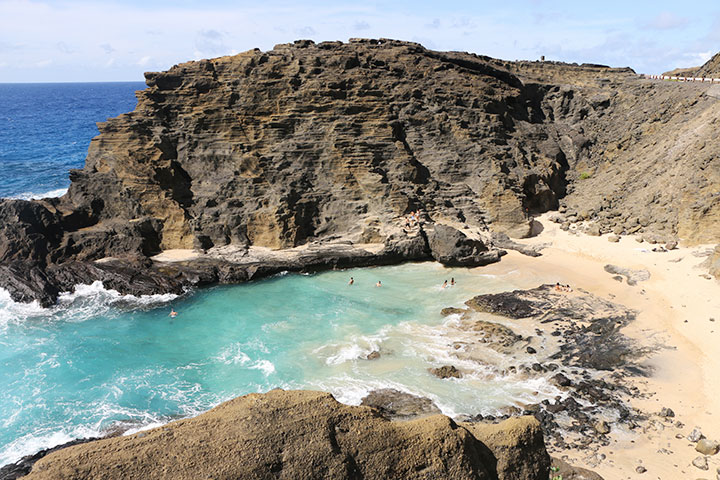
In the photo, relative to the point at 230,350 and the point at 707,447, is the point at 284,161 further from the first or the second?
the point at 707,447

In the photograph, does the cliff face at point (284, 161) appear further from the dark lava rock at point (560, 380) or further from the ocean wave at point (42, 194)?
the ocean wave at point (42, 194)

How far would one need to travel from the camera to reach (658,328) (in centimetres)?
2300

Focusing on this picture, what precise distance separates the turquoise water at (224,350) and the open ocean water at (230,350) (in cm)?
7

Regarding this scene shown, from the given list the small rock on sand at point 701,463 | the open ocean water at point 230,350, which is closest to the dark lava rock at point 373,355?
the open ocean water at point 230,350

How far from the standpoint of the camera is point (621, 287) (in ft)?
88.5

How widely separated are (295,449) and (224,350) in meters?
16.3

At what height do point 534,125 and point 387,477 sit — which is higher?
point 534,125

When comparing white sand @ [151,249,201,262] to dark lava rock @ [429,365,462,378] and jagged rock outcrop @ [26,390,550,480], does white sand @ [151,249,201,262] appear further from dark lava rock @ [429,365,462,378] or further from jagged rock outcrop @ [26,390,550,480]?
jagged rock outcrop @ [26,390,550,480]

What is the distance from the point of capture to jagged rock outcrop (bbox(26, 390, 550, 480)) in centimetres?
715

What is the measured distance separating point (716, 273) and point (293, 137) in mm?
26954

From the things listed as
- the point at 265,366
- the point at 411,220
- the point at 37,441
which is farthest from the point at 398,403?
the point at 411,220

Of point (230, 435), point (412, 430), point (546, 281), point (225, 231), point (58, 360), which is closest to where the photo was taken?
point (230, 435)

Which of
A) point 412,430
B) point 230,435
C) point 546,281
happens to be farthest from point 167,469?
point 546,281

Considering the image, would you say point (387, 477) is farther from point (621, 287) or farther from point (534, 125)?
point (534, 125)
